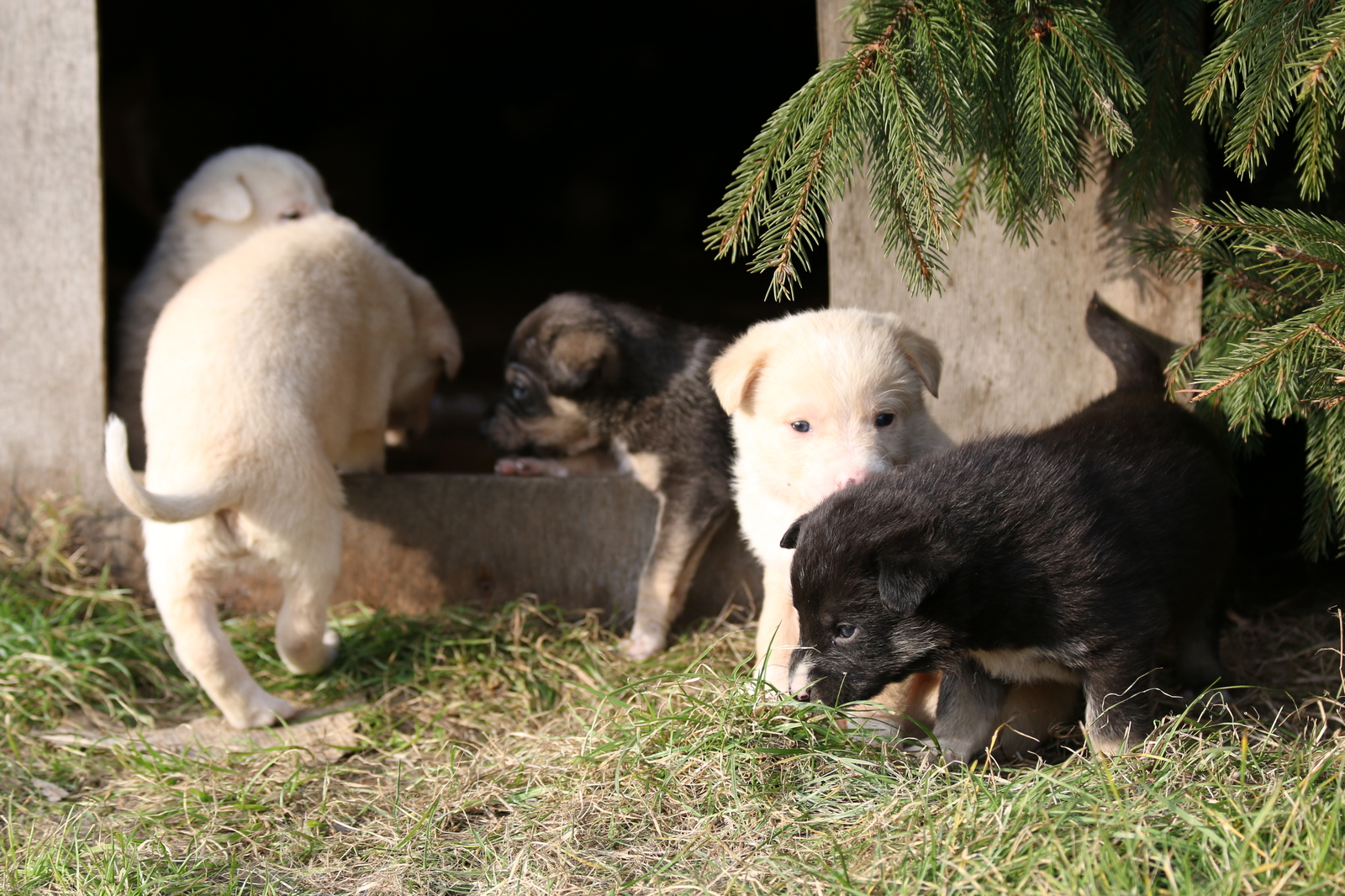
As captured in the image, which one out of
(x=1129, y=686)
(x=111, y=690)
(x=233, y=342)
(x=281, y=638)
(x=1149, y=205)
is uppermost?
(x=1149, y=205)

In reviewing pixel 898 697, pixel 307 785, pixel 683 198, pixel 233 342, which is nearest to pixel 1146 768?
pixel 898 697

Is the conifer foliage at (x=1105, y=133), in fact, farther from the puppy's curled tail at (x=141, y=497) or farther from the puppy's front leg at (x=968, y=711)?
the puppy's curled tail at (x=141, y=497)

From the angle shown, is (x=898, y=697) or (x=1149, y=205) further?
(x=1149, y=205)

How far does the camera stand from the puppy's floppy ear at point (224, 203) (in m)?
5.59

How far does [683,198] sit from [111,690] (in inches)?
404

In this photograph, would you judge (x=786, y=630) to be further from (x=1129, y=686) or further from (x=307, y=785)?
(x=307, y=785)

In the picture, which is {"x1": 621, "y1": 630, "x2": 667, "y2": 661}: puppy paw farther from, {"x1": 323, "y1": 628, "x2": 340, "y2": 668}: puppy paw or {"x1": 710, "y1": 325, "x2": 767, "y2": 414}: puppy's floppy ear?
{"x1": 710, "y1": 325, "x2": 767, "y2": 414}: puppy's floppy ear

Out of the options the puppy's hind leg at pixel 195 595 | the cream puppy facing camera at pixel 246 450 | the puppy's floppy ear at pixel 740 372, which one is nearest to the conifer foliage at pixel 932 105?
the puppy's floppy ear at pixel 740 372

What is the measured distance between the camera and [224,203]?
18.4ft

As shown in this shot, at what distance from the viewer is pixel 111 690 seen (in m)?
4.44

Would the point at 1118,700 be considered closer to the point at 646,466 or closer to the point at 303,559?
the point at 646,466

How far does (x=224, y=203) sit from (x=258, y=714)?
109 inches

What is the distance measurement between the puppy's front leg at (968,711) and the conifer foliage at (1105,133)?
3.51ft

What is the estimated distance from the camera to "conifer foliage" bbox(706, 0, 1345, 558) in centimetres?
305
